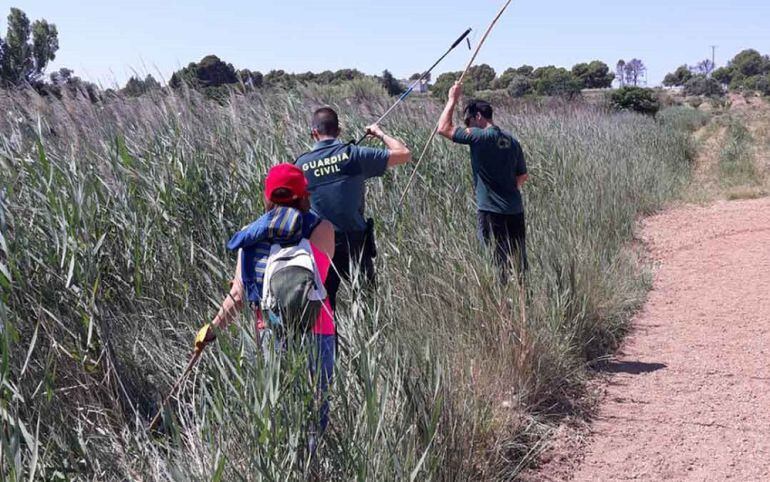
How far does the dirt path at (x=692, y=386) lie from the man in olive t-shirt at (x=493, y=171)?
1246 mm

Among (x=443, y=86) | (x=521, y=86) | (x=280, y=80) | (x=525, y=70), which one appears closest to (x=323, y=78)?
(x=443, y=86)

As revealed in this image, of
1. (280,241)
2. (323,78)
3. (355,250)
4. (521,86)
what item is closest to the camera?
Answer: (280,241)

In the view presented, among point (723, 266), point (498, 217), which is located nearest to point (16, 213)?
point (498, 217)

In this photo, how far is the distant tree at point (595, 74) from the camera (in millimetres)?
58469

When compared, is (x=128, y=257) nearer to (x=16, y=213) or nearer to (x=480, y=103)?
(x=16, y=213)

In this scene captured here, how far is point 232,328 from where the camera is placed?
339cm

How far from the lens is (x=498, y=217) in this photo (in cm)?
584

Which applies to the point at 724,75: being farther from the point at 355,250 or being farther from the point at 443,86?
the point at 355,250

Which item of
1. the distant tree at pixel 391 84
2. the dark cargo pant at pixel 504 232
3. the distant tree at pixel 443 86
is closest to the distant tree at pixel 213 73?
the dark cargo pant at pixel 504 232

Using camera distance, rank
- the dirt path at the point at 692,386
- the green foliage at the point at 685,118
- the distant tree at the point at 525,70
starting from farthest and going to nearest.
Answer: the distant tree at the point at 525,70 < the green foliage at the point at 685,118 < the dirt path at the point at 692,386

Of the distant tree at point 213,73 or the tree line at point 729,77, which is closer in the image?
the distant tree at point 213,73

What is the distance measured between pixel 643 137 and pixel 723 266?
9621 mm

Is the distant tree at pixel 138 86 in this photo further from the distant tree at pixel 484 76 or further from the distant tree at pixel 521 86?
the distant tree at pixel 484 76

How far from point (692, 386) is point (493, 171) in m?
2.06
